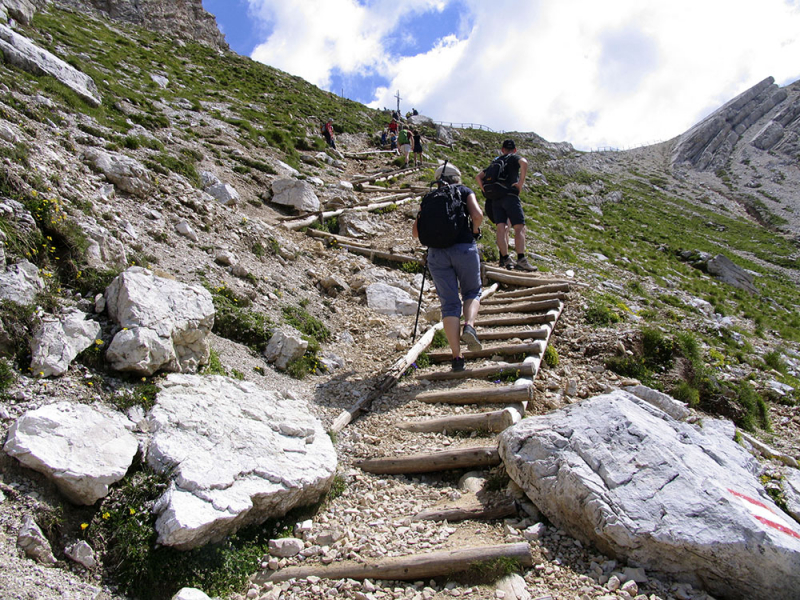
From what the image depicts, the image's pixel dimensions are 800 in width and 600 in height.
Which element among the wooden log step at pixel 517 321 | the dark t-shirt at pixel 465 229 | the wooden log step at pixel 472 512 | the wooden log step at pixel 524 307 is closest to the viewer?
the wooden log step at pixel 472 512

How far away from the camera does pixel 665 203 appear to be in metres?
41.8

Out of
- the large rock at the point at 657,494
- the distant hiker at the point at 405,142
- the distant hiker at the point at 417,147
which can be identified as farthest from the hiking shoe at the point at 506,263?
the distant hiker at the point at 405,142

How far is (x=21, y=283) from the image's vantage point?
14.1 ft

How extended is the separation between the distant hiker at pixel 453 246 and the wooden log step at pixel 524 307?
8.50 ft

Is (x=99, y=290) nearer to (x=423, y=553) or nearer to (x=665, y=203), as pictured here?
A: (x=423, y=553)

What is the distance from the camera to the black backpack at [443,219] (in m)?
5.92

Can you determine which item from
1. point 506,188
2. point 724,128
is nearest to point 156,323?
point 506,188

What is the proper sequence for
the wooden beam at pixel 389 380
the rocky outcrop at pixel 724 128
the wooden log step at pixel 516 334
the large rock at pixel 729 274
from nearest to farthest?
1. the wooden beam at pixel 389 380
2. the wooden log step at pixel 516 334
3. the large rock at pixel 729 274
4. the rocky outcrop at pixel 724 128

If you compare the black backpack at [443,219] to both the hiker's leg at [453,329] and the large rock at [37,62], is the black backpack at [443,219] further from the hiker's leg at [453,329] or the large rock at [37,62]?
the large rock at [37,62]

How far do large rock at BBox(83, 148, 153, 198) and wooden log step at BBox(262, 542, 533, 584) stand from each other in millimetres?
7258

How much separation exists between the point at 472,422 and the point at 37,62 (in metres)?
13.5

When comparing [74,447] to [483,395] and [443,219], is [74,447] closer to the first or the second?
[483,395]

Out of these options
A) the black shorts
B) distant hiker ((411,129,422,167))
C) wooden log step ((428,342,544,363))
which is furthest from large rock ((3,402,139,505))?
distant hiker ((411,129,422,167))

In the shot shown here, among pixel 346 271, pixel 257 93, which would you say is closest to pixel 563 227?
pixel 346 271
